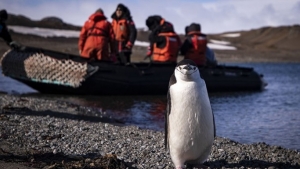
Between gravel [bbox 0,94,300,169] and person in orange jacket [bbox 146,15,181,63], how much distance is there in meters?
5.98

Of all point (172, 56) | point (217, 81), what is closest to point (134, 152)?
point (172, 56)

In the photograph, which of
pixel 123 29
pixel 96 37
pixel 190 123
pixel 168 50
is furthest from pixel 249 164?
pixel 168 50

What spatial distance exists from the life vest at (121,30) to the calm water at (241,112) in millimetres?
1422

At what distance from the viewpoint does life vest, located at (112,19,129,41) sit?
12.9 metres

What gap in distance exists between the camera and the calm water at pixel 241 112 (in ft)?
26.2

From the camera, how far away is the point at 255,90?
51.7 ft

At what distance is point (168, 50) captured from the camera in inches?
525

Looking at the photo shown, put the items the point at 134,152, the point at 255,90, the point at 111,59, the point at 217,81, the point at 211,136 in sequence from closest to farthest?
the point at 211,136 < the point at 134,152 < the point at 111,59 < the point at 217,81 < the point at 255,90

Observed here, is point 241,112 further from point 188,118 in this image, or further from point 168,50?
point 188,118

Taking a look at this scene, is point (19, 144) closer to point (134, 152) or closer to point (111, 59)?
point (134, 152)

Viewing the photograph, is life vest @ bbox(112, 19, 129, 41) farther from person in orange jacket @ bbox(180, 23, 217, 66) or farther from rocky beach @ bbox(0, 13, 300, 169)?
rocky beach @ bbox(0, 13, 300, 169)

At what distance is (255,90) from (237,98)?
2334 millimetres

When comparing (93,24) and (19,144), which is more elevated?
(93,24)

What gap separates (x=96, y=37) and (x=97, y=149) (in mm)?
6789
